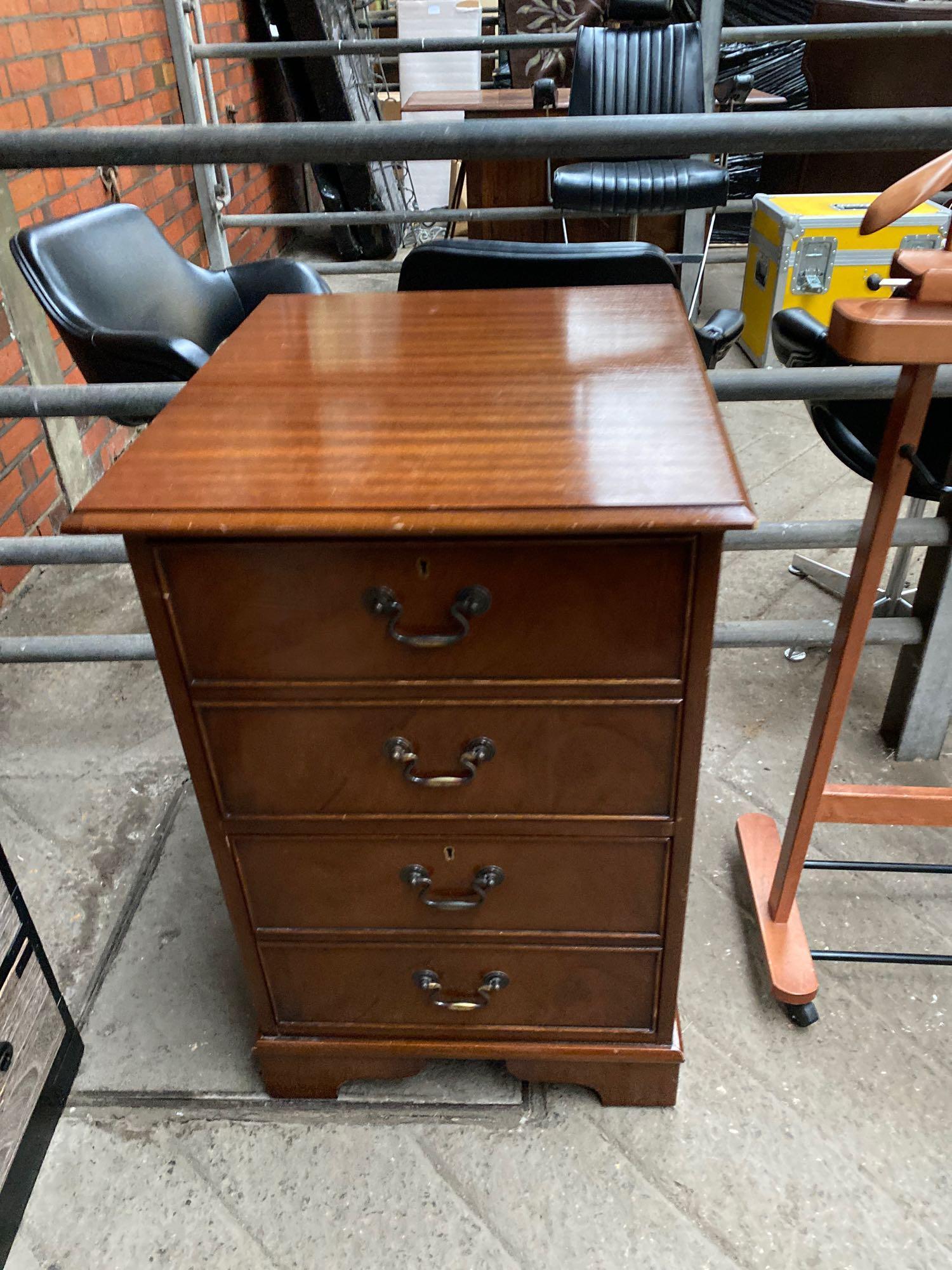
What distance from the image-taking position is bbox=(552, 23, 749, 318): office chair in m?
3.25

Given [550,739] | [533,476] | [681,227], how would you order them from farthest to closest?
[681,227]
[550,739]
[533,476]

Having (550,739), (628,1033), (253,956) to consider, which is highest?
(550,739)

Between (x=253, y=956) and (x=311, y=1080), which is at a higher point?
(x=253, y=956)

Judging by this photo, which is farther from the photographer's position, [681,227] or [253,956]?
[681,227]

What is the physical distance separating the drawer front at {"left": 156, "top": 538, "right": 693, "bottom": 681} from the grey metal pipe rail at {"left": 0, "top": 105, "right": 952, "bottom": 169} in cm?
59

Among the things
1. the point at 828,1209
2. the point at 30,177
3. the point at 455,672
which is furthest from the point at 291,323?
the point at 30,177

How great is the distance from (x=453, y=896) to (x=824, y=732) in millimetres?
534

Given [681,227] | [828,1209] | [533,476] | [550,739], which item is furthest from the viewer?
[681,227]

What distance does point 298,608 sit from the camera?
85 centimetres

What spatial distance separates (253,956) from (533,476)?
0.70 m

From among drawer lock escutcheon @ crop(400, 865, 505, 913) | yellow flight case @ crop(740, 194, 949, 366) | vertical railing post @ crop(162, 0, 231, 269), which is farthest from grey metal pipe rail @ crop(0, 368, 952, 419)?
vertical railing post @ crop(162, 0, 231, 269)

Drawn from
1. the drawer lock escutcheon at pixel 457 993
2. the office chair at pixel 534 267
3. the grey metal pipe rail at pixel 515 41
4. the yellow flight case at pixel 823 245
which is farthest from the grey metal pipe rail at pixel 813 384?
the grey metal pipe rail at pixel 515 41

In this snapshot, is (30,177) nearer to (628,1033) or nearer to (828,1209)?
(628,1033)

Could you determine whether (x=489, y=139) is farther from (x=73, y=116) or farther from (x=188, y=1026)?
(x=73, y=116)
